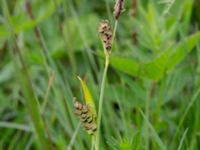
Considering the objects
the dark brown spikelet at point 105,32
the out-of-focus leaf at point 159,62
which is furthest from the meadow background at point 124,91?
the dark brown spikelet at point 105,32

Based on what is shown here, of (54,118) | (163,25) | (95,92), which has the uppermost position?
(163,25)

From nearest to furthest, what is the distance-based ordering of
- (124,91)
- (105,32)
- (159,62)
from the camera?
1. (105,32)
2. (159,62)
3. (124,91)

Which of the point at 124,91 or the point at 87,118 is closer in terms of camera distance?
the point at 87,118

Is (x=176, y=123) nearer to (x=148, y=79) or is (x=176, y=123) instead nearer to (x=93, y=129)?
(x=148, y=79)

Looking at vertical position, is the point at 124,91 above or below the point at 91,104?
below

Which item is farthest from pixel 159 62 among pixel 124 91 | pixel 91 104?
pixel 91 104

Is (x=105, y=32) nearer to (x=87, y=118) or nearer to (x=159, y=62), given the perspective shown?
(x=87, y=118)

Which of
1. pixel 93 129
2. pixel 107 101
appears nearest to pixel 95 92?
pixel 107 101

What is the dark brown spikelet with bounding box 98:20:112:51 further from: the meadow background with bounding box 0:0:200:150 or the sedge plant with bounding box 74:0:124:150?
the meadow background with bounding box 0:0:200:150
